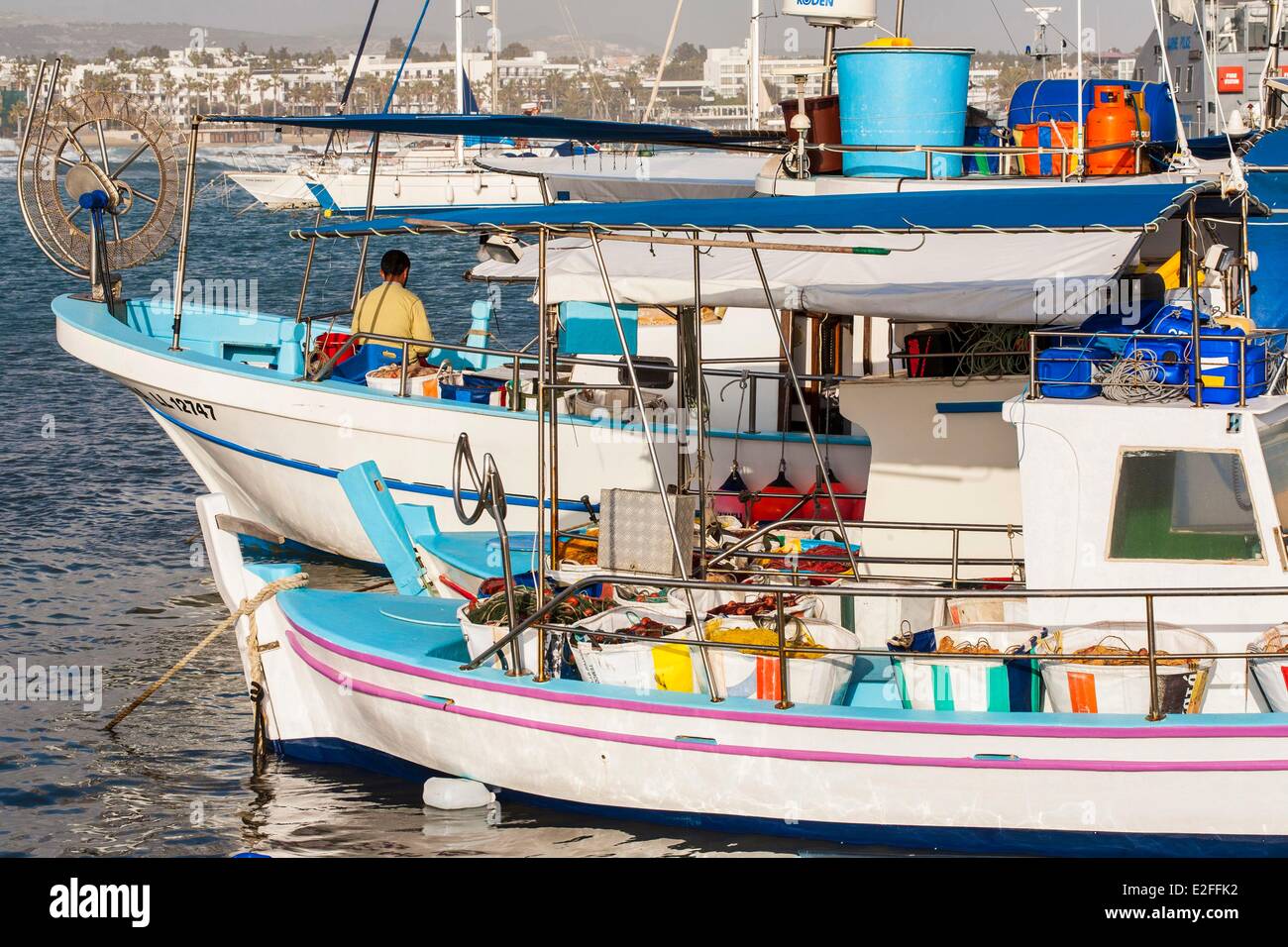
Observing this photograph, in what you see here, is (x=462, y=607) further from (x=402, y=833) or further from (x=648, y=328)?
A: (x=648, y=328)

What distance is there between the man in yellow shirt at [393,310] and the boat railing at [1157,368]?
774cm

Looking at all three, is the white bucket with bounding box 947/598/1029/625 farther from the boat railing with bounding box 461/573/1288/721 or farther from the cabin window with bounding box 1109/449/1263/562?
the cabin window with bounding box 1109/449/1263/562

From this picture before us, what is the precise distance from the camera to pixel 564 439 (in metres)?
15.1

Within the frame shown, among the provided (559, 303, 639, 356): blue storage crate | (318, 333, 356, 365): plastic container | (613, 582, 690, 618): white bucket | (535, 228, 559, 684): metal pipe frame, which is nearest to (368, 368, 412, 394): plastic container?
(318, 333, 356, 365): plastic container

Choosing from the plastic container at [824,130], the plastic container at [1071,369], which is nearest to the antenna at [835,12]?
the plastic container at [824,130]

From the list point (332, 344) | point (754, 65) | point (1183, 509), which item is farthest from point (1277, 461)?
point (754, 65)

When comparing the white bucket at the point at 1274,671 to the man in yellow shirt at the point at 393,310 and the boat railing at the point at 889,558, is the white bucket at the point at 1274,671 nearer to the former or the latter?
the boat railing at the point at 889,558

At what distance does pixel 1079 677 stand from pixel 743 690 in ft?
5.91

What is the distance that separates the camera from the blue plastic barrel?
41.9ft

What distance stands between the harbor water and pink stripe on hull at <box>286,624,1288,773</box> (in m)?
0.59

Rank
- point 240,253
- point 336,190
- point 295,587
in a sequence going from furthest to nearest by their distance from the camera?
point 336,190
point 240,253
point 295,587

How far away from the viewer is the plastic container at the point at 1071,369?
9055 mm

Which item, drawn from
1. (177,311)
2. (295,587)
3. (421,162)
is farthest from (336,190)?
(295,587)

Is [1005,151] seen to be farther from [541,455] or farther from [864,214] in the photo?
[541,455]
